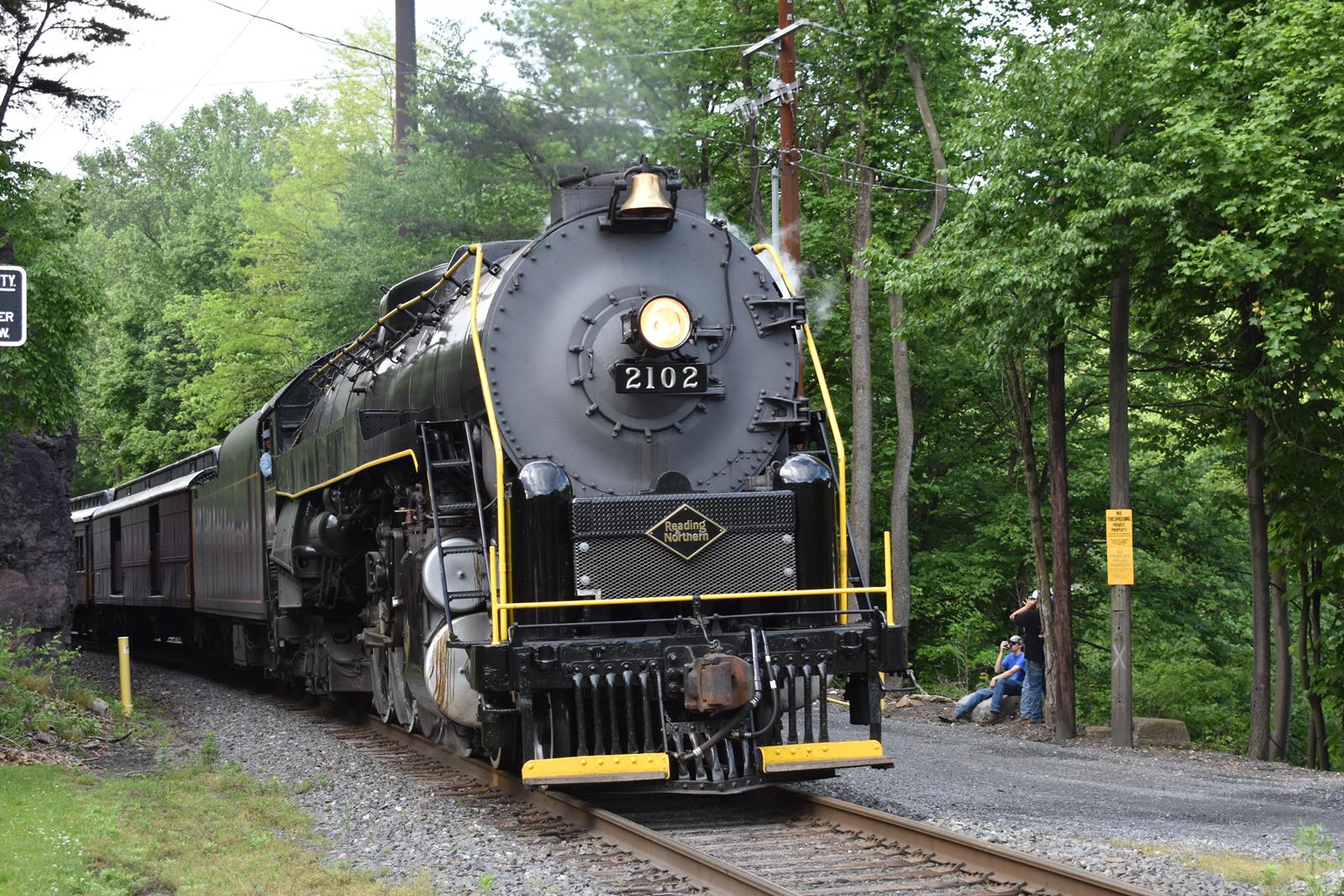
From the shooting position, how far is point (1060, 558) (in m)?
14.4

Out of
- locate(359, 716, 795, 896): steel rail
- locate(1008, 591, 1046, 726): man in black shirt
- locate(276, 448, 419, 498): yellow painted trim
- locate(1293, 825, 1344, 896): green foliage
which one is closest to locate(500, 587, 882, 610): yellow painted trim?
locate(359, 716, 795, 896): steel rail

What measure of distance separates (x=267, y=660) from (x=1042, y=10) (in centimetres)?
1299

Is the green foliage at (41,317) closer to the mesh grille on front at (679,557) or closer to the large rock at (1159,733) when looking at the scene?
the mesh grille on front at (679,557)

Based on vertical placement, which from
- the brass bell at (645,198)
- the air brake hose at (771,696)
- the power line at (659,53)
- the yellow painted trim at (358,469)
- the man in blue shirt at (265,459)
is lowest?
the air brake hose at (771,696)

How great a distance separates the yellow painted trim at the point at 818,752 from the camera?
7629 mm

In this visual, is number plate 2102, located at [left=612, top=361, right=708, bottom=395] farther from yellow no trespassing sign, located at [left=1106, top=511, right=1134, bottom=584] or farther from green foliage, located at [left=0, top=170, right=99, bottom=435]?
green foliage, located at [left=0, top=170, right=99, bottom=435]

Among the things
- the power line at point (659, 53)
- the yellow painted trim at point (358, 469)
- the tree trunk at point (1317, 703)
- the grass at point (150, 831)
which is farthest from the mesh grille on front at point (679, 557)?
the power line at point (659, 53)

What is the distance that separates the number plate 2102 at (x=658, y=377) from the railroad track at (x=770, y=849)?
248 centimetres

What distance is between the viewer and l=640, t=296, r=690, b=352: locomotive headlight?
27.3 feet

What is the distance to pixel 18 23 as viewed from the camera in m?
15.3

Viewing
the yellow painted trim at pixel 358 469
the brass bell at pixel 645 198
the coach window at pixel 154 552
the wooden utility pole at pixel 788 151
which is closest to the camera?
the brass bell at pixel 645 198

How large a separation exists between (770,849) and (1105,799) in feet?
10.3

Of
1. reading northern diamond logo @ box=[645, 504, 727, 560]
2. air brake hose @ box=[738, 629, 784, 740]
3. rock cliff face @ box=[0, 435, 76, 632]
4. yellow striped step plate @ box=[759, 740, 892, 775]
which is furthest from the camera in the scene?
rock cliff face @ box=[0, 435, 76, 632]

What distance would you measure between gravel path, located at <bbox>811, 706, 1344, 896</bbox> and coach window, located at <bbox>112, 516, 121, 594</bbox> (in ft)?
55.9
